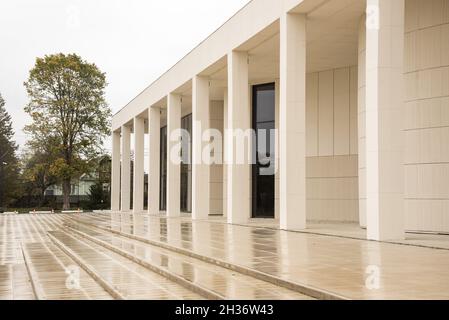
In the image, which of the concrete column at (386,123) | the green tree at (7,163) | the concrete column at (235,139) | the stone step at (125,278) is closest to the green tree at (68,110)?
the green tree at (7,163)

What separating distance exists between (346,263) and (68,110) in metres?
48.0

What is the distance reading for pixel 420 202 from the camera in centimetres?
1753

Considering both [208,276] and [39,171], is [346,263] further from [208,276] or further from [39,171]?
[39,171]

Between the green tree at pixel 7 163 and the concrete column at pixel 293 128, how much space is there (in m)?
48.7

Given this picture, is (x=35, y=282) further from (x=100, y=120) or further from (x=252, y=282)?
(x=100, y=120)

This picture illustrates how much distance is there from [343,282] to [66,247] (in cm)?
949

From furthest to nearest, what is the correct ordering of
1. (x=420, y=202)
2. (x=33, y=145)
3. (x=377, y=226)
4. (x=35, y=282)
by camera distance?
(x=33, y=145) < (x=420, y=202) < (x=377, y=226) < (x=35, y=282)

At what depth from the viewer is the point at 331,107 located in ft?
90.3

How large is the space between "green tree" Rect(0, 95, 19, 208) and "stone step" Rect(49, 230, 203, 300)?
2022 inches

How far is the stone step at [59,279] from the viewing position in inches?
305

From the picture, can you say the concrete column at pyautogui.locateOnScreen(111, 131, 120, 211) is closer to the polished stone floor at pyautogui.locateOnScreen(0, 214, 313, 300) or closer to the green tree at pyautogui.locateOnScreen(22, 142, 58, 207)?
the green tree at pyautogui.locateOnScreen(22, 142, 58, 207)

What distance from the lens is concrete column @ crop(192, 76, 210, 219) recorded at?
96.4ft
